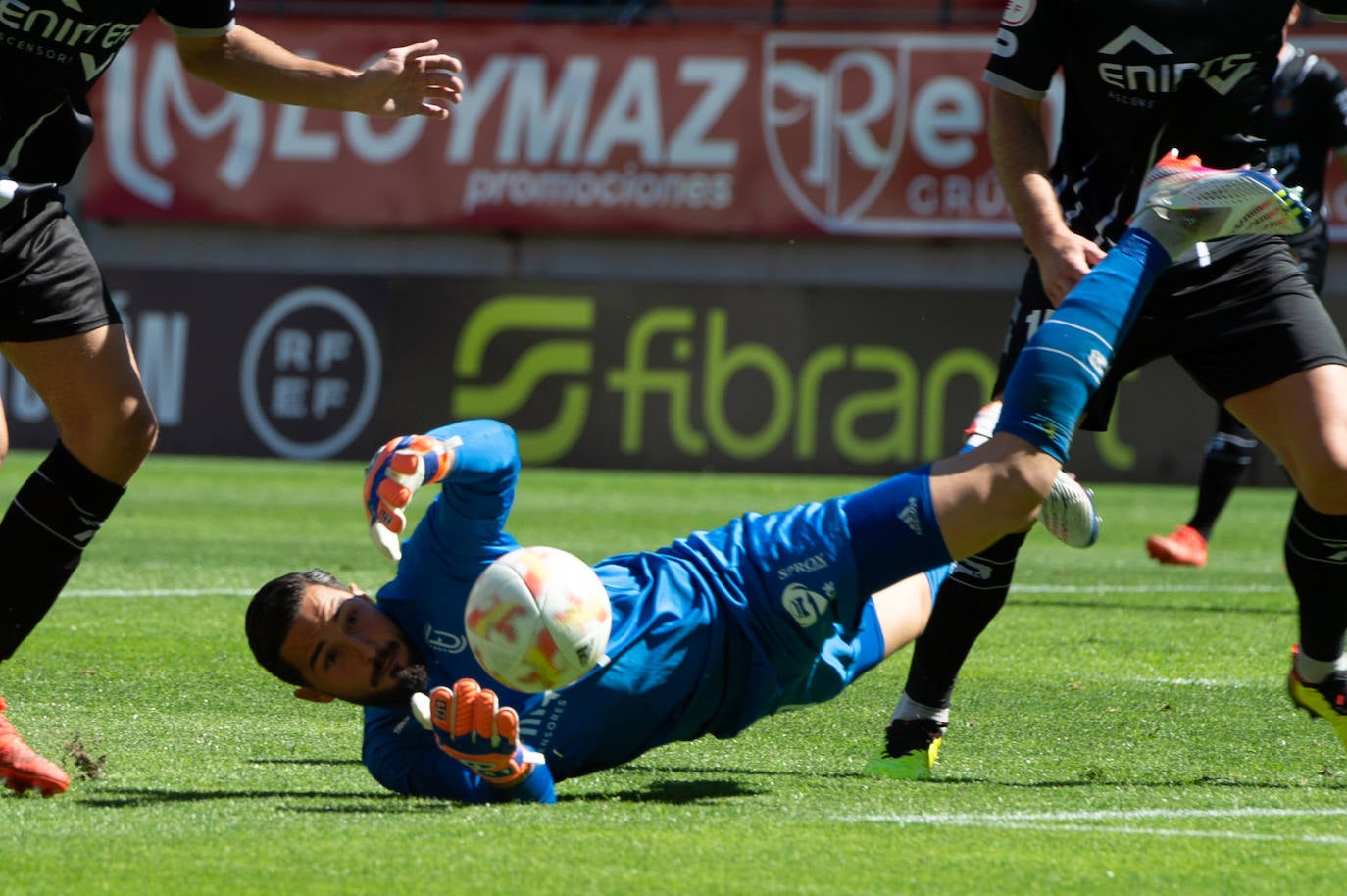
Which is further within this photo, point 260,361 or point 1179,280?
point 260,361

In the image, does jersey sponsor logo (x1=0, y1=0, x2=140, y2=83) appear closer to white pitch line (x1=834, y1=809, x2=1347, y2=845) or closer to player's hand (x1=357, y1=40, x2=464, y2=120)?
player's hand (x1=357, y1=40, x2=464, y2=120)

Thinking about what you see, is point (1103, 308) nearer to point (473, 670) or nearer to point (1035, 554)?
point (473, 670)

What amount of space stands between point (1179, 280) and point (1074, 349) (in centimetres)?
60

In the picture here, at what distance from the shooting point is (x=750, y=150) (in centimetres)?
1795

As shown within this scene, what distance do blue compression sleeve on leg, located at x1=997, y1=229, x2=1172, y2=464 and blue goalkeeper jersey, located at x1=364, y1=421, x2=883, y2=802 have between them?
450 millimetres

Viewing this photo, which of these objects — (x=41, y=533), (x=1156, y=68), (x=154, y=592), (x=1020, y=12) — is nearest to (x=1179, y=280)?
(x=1156, y=68)

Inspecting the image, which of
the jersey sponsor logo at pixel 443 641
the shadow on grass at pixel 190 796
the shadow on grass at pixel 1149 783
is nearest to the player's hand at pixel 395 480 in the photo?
the jersey sponsor logo at pixel 443 641

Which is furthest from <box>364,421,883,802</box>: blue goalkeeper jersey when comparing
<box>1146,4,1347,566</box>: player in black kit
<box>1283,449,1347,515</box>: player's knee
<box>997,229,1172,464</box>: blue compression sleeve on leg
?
<box>1146,4,1347,566</box>: player in black kit

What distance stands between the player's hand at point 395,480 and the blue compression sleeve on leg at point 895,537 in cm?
84

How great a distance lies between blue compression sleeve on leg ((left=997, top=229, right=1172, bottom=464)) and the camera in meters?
3.95

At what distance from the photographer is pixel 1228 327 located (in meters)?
4.40

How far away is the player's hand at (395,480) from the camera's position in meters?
3.49

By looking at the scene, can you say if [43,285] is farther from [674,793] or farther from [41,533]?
[674,793]

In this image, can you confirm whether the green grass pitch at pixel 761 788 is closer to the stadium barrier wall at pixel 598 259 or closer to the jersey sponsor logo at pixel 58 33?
the jersey sponsor logo at pixel 58 33
